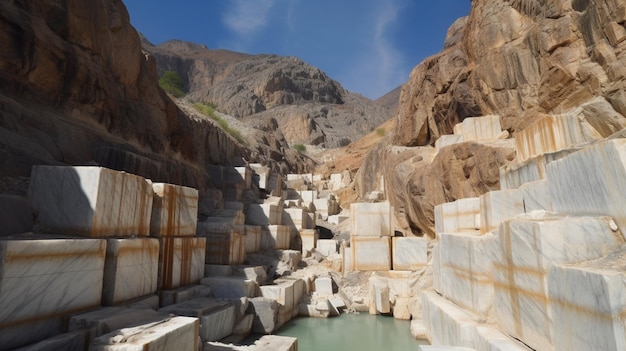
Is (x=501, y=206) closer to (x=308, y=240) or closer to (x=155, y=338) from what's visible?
(x=155, y=338)

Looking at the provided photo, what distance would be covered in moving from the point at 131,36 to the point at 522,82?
16.6 metres

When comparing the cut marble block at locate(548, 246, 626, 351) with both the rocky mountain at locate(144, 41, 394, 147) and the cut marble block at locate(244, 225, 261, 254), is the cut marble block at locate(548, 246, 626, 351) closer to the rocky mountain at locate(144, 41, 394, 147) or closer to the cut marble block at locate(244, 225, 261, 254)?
the cut marble block at locate(244, 225, 261, 254)

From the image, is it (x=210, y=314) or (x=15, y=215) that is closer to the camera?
(x=15, y=215)

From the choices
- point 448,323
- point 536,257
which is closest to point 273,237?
point 448,323

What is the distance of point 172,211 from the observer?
849 centimetres

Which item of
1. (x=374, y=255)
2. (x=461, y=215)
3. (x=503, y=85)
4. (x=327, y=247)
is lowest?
(x=374, y=255)

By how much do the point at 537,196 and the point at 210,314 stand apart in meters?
6.50

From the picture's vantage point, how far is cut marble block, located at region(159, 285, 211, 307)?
25.8 feet

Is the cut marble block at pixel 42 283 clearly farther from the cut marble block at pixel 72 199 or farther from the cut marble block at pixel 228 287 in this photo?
the cut marble block at pixel 228 287

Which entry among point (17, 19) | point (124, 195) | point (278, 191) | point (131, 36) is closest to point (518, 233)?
point (124, 195)

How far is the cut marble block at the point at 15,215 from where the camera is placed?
18.5ft

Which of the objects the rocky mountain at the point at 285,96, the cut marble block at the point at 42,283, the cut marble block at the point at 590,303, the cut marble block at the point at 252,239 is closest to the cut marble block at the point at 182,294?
the cut marble block at the point at 42,283

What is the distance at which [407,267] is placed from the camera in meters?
14.0

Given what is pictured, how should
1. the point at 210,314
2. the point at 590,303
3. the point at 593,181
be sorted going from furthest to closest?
the point at 210,314
the point at 593,181
the point at 590,303
